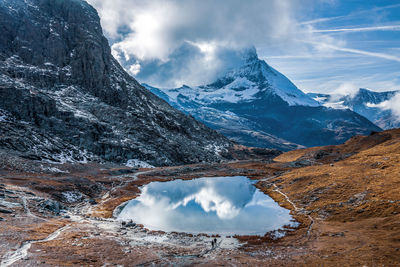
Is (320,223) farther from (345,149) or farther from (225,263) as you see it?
(345,149)

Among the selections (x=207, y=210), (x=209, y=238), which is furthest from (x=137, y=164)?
(x=209, y=238)

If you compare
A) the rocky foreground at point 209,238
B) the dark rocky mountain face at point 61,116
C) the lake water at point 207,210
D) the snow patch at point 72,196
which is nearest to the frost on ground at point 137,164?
the dark rocky mountain face at point 61,116

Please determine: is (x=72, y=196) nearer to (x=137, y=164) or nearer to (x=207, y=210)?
(x=207, y=210)

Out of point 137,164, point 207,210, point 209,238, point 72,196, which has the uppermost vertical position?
point 137,164

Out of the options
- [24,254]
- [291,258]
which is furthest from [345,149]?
[24,254]

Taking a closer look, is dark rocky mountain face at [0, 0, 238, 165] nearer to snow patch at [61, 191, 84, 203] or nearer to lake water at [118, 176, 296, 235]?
snow patch at [61, 191, 84, 203]
